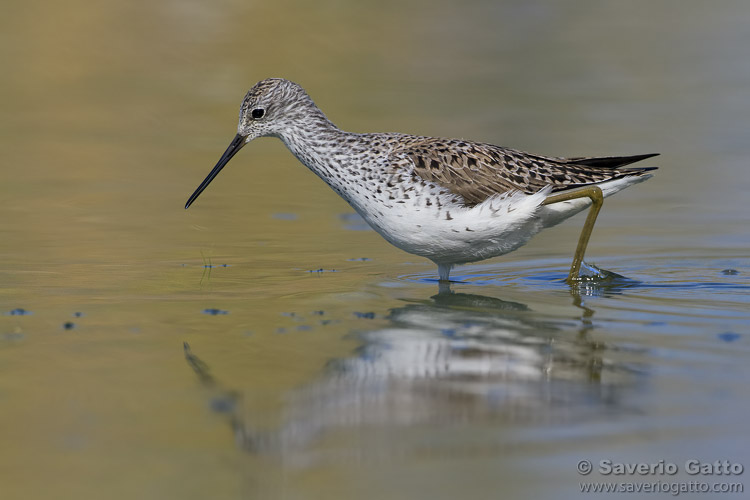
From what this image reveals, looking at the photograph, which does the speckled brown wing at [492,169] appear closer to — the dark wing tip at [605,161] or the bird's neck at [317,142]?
the dark wing tip at [605,161]

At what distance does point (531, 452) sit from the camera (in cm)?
532

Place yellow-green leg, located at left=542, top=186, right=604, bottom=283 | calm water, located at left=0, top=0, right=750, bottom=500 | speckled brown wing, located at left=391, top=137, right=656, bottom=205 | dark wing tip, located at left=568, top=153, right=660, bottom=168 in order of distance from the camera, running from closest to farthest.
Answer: calm water, located at left=0, top=0, right=750, bottom=500 → speckled brown wing, located at left=391, top=137, right=656, bottom=205 → yellow-green leg, located at left=542, top=186, right=604, bottom=283 → dark wing tip, located at left=568, top=153, right=660, bottom=168

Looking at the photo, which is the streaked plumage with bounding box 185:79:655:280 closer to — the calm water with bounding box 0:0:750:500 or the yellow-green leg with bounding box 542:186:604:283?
the yellow-green leg with bounding box 542:186:604:283

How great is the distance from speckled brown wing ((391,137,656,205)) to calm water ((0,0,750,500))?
0.91m

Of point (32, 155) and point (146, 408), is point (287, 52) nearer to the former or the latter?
point (32, 155)

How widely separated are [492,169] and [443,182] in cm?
57

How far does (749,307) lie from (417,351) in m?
2.98

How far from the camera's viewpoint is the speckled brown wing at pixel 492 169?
29.8 ft

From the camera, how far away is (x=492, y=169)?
9.34 meters

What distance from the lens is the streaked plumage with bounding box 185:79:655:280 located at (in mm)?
8945

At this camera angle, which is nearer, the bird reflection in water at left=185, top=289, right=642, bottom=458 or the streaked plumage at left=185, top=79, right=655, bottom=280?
the bird reflection in water at left=185, top=289, right=642, bottom=458

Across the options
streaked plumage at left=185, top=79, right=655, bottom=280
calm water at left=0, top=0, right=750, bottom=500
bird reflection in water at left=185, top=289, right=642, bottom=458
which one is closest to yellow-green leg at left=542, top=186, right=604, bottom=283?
streaked plumage at left=185, top=79, right=655, bottom=280

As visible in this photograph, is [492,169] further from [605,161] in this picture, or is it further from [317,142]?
[317,142]

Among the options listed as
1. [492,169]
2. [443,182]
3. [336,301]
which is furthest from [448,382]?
[492,169]
